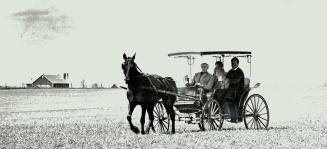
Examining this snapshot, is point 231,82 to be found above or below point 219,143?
above

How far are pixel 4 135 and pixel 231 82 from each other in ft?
22.7

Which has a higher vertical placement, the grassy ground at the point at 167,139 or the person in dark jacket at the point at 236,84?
the person in dark jacket at the point at 236,84

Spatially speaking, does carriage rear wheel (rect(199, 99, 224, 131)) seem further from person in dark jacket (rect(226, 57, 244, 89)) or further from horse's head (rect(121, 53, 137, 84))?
horse's head (rect(121, 53, 137, 84))

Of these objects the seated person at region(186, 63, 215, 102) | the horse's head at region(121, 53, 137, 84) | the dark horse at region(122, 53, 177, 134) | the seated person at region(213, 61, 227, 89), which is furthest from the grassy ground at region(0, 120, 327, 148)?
the seated person at region(213, 61, 227, 89)

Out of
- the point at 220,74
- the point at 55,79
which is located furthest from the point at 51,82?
the point at 220,74

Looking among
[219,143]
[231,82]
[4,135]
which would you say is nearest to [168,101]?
[231,82]

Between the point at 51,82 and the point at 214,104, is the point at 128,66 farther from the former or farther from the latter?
the point at 51,82

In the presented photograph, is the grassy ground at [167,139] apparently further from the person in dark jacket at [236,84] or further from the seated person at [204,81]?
the seated person at [204,81]

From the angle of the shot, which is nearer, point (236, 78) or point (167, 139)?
point (167, 139)

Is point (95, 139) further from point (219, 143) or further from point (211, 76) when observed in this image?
point (211, 76)

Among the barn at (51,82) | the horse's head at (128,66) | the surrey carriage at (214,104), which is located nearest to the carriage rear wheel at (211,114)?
the surrey carriage at (214,104)

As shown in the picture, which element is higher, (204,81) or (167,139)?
(204,81)

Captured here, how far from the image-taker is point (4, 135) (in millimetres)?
16609

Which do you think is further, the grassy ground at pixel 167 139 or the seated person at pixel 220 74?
the seated person at pixel 220 74
